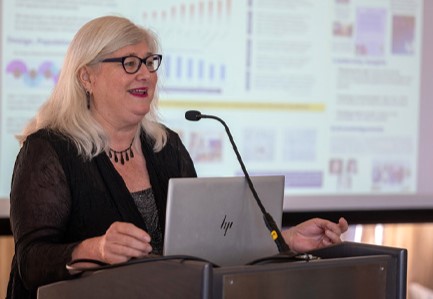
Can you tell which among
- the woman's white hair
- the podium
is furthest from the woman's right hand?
the woman's white hair

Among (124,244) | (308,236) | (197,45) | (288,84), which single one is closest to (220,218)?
(124,244)

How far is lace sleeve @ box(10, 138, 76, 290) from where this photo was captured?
88.2 inches

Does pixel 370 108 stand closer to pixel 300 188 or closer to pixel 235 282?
pixel 300 188

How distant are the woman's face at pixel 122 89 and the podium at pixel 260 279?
0.65m

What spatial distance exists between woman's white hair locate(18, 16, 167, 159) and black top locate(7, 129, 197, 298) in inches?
1.7

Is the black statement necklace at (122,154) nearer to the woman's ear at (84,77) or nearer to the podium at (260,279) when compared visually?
the woman's ear at (84,77)

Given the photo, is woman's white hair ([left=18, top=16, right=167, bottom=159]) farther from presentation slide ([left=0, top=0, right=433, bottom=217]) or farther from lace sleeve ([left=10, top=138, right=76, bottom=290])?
presentation slide ([left=0, top=0, right=433, bottom=217])

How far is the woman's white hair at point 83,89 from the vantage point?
250 centimetres

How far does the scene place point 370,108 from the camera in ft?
14.8

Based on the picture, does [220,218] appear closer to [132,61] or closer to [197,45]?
[132,61]

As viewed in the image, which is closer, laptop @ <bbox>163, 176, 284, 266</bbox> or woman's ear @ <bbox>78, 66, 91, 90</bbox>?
laptop @ <bbox>163, 176, 284, 266</bbox>

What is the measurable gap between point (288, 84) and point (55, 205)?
218 cm

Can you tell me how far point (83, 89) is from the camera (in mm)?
2596

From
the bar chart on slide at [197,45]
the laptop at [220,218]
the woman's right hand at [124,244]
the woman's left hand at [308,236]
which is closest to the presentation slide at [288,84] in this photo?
the bar chart on slide at [197,45]
